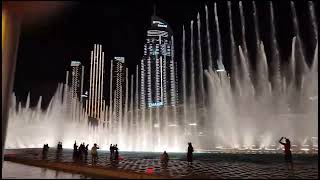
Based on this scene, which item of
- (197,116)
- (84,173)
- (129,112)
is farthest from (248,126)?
(84,173)

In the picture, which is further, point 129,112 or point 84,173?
point 129,112

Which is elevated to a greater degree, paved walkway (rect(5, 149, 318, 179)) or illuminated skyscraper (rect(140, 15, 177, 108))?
illuminated skyscraper (rect(140, 15, 177, 108))

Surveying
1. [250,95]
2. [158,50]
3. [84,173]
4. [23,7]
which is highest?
[158,50]

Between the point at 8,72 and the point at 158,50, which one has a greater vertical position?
the point at 158,50

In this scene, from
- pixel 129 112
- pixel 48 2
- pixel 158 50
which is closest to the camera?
pixel 48 2

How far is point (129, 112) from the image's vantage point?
227ft

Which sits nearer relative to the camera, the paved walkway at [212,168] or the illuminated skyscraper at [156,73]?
the paved walkway at [212,168]

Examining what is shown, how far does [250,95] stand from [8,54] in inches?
1425

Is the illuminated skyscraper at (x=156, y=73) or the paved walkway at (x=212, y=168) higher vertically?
the illuminated skyscraper at (x=156, y=73)

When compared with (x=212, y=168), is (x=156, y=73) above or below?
above

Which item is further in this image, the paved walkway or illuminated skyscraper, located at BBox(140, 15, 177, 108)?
illuminated skyscraper, located at BBox(140, 15, 177, 108)

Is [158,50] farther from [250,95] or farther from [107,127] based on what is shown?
[250,95]

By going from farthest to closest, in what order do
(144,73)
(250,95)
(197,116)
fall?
(144,73) < (197,116) < (250,95)

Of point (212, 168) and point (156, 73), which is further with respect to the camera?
point (156, 73)
